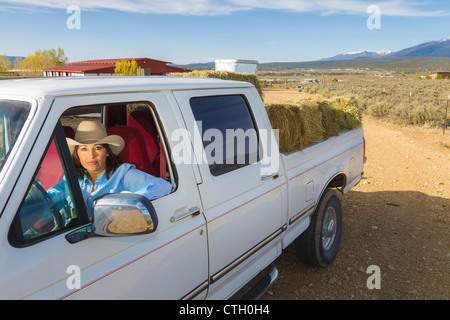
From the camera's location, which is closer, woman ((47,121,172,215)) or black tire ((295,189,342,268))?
woman ((47,121,172,215))

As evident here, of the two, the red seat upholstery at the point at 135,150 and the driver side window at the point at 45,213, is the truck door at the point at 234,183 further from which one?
the driver side window at the point at 45,213

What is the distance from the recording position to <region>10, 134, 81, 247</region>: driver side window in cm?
158

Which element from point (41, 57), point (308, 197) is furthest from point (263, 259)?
point (41, 57)

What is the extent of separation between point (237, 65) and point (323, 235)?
1193 centimetres

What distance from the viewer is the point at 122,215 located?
1641 millimetres

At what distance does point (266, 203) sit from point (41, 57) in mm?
74957

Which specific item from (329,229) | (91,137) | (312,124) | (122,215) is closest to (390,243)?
(329,229)

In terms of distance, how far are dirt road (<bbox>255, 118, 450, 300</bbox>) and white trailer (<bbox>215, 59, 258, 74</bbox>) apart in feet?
25.5

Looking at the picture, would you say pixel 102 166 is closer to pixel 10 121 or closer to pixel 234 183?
pixel 10 121

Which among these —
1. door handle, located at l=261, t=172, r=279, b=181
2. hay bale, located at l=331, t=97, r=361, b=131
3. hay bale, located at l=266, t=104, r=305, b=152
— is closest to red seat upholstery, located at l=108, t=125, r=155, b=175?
door handle, located at l=261, t=172, r=279, b=181

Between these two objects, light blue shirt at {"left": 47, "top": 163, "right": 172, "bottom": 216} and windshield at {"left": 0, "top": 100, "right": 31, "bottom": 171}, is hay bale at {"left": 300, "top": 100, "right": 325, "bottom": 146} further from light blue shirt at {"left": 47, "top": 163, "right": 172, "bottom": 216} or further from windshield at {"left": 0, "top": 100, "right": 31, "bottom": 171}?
windshield at {"left": 0, "top": 100, "right": 31, "bottom": 171}

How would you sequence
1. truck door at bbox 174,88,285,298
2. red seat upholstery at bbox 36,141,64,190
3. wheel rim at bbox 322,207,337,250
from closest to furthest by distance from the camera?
red seat upholstery at bbox 36,141,64,190, truck door at bbox 174,88,285,298, wheel rim at bbox 322,207,337,250

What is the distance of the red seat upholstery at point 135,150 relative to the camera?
8.71 feet
